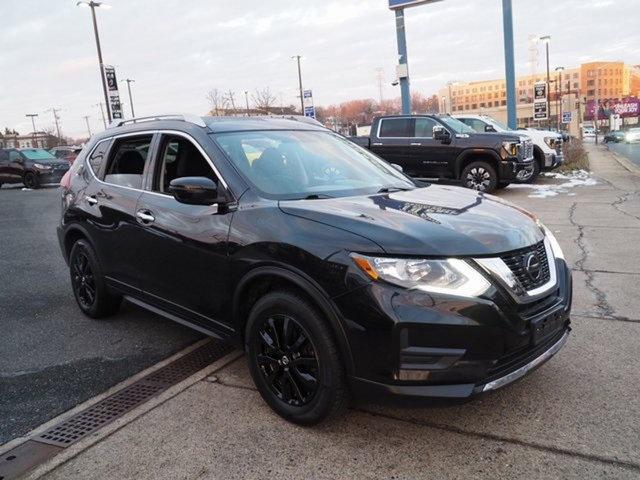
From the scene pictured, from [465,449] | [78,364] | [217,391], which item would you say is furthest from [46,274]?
[465,449]

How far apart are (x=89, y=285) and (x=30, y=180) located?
63.0ft

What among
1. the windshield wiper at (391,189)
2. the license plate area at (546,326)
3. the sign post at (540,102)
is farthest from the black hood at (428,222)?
the sign post at (540,102)

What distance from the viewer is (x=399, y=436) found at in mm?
2926

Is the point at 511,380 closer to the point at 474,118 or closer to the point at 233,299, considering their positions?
the point at 233,299

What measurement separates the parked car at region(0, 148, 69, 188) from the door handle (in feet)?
63.8

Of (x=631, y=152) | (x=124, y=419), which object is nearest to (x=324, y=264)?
(x=124, y=419)

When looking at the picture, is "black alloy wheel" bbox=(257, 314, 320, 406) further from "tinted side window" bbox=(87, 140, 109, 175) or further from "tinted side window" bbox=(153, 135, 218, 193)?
"tinted side window" bbox=(87, 140, 109, 175)

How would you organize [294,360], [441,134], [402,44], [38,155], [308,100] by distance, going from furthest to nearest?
1. [308,100]
2. [38,155]
3. [402,44]
4. [441,134]
5. [294,360]

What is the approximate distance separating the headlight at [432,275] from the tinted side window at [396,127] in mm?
11258

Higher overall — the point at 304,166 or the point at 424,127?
the point at 424,127

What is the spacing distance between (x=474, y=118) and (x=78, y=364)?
42.6 feet

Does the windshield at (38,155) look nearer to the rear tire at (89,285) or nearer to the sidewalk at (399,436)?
the rear tire at (89,285)

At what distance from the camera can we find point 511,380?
8.75ft

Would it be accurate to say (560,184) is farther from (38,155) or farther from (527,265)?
(38,155)
